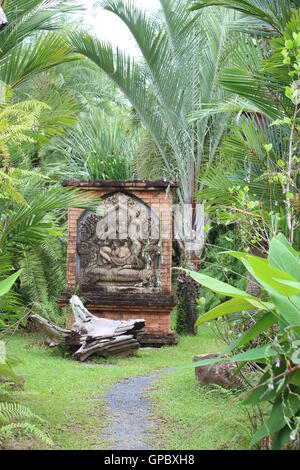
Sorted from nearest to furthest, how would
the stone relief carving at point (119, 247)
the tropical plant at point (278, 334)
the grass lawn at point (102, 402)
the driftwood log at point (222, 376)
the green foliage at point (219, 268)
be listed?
1. the tropical plant at point (278, 334)
2. the grass lawn at point (102, 402)
3. the driftwood log at point (222, 376)
4. the stone relief carving at point (119, 247)
5. the green foliage at point (219, 268)

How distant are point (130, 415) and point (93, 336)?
11.6ft

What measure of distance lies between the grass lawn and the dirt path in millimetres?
80

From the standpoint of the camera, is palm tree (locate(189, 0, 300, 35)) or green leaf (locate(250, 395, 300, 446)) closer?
green leaf (locate(250, 395, 300, 446))

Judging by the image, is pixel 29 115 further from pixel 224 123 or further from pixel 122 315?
pixel 224 123

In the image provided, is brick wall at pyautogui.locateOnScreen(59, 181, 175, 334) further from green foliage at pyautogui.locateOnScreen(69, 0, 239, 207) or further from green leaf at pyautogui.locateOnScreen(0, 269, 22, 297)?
green leaf at pyautogui.locateOnScreen(0, 269, 22, 297)

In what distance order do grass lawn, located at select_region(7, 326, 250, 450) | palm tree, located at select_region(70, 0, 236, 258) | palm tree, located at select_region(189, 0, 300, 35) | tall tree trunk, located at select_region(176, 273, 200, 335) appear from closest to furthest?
Result: grass lawn, located at select_region(7, 326, 250, 450) → palm tree, located at select_region(189, 0, 300, 35) → palm tree, located at select_region(70, 0, 236, 258) → tall tree trunk, located at select_region(176, 273, 200, 335)

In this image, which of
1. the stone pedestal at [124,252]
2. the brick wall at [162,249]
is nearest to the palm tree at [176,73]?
the brick wall at [162,249]

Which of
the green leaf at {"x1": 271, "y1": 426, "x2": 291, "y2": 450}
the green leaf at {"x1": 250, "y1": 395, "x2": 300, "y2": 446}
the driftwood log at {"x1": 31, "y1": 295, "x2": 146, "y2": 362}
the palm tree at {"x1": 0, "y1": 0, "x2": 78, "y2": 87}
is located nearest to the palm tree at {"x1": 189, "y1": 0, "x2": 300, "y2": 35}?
the palm tree at {"x1": 0, "y1": 0, "x2": 78, "y2": 87}

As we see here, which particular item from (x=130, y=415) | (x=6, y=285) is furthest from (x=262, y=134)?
(x=6, y=285)

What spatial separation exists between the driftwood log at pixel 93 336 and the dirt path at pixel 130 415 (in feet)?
5.24

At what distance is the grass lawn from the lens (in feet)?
14.8

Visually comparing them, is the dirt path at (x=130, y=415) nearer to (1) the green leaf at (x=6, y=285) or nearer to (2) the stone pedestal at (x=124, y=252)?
(1) the green leaf at (x=6, y=285)

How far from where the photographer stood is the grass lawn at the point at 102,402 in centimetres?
450

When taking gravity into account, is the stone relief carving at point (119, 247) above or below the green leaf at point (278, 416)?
above
